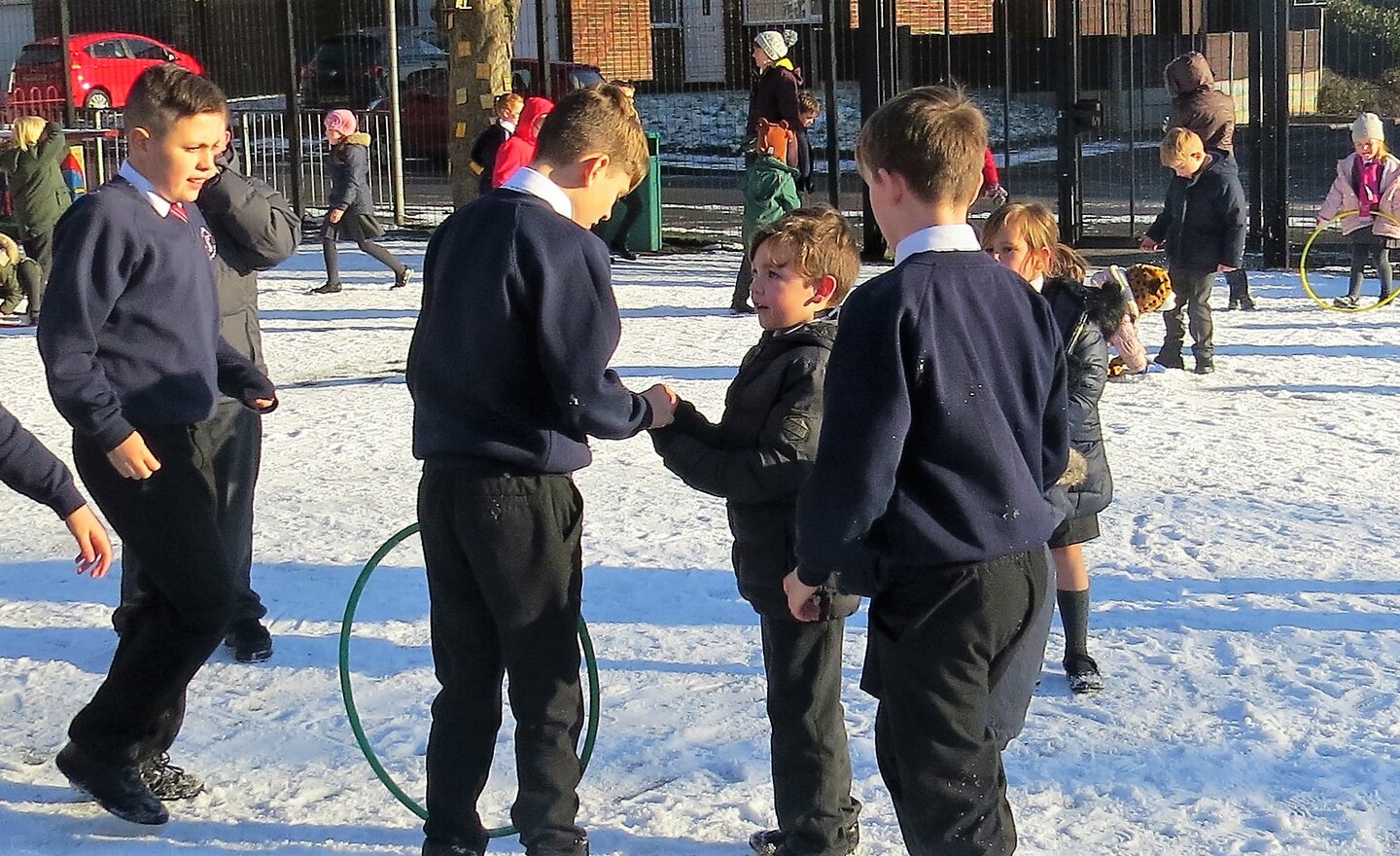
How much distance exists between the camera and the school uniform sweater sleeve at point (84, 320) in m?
3.92

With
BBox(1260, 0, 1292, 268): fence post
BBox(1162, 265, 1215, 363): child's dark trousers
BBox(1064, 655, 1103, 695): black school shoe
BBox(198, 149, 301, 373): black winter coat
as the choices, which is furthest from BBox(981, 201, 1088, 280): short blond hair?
A: BBox(1260, 0, 1292, 268): fence post

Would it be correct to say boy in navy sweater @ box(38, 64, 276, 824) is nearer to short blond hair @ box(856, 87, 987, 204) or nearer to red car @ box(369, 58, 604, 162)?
short blond hair @ box(856, 87, 987, 204)

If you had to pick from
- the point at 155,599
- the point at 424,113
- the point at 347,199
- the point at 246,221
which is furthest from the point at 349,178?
the point at 424,113

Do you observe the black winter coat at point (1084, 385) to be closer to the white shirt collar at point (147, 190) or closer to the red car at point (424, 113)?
the white shirt collar at point (147, 190)

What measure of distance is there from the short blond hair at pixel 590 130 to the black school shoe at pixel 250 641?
2.34 metres

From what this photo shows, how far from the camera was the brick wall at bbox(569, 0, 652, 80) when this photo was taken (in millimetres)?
20500

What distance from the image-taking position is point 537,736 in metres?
3.67

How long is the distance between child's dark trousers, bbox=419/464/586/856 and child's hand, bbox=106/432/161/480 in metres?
0.80

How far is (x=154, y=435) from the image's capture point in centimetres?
422

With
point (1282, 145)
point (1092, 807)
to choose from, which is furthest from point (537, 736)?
point (1282, 145)

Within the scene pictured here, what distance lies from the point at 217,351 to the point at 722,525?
2.57 m

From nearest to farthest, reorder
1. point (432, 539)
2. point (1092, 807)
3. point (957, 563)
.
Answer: point (957, 563) < point (432, 539) < point (1092, 807)

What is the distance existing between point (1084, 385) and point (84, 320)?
9.08ft

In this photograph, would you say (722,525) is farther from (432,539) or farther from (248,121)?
(248,121)
